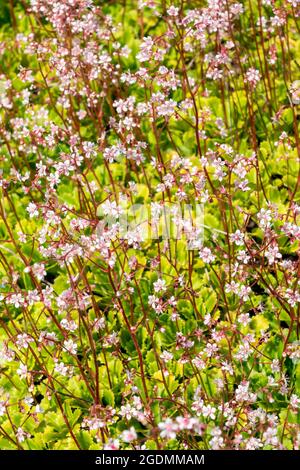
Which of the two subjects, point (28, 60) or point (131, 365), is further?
point (28, 60)

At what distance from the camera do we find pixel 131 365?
3.45 metres

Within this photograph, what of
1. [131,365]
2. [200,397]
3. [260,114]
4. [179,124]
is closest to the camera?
[200,397]

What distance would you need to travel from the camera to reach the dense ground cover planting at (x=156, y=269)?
2863mm

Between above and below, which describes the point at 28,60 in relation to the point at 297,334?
above

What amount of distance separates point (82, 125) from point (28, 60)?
35.6 inches

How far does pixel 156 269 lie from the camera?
3355mm

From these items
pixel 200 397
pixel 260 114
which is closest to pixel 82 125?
pixel 260 114

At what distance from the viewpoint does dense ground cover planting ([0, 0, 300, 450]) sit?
113 inches

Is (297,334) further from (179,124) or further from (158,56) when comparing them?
(179,124)

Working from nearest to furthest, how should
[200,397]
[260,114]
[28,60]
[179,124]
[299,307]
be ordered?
[200,397], [299,307], [260,114], [179,124], [28,60]
